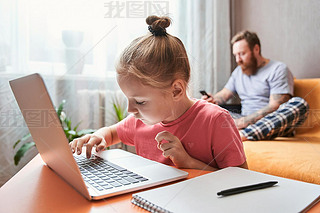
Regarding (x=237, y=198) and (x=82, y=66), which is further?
(x=82, y=66)

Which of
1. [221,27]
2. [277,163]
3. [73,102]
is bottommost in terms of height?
[277,163]

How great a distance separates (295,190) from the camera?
1.26ft

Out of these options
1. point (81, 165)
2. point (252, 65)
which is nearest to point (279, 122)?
point (252, 65)

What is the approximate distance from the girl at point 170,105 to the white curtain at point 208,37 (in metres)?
1.47

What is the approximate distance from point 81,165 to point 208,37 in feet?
6.31

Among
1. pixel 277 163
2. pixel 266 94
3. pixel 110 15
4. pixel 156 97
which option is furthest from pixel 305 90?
pixel 156 97

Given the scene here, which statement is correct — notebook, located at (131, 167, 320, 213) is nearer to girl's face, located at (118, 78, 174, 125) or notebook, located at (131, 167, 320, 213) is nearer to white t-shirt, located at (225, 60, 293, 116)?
girl's face, located at (118, 78, 174, 125)

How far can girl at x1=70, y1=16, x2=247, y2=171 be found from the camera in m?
0.64

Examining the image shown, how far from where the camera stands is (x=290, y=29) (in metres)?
2.06

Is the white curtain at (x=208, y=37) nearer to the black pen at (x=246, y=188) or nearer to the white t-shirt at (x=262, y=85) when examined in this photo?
the white t-shirt at (x=262, y=85)

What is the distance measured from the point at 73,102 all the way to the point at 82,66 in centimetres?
23

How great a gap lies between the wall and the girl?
5.19ft

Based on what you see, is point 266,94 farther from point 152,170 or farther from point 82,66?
point 152,170

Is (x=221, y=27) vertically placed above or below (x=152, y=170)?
above
